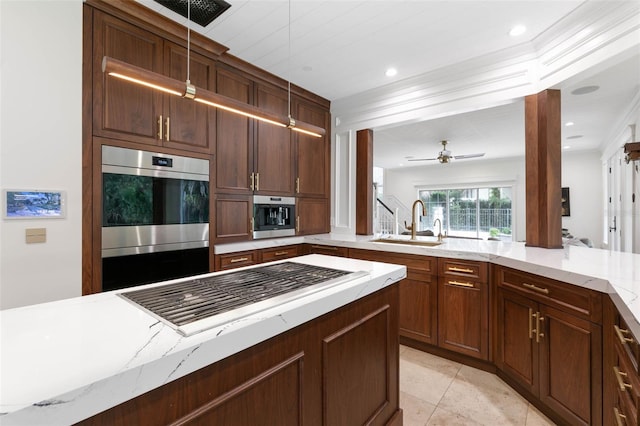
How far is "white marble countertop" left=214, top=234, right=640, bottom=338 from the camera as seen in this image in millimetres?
1297

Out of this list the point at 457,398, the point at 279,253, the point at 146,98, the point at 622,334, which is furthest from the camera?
the point at 279,253

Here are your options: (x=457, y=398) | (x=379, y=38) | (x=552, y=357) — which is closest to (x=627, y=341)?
(x=552, y=357)

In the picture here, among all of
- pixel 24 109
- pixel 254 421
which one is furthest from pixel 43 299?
pixel 254 421

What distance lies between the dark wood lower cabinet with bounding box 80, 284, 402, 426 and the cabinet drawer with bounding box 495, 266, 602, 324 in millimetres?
979

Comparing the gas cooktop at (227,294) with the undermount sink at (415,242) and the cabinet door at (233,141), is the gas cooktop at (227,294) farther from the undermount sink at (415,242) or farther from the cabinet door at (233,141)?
the undermount sink at (415,242)

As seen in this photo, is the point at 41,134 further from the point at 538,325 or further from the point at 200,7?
the point at 538,325

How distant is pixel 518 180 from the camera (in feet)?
25.1

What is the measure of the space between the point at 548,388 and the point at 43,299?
3124 millimetres

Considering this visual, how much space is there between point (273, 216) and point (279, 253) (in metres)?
0.42

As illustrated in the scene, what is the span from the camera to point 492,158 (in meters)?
7.81

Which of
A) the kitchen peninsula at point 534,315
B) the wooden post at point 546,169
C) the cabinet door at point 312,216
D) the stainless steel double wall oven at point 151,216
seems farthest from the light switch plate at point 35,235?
the wooden post at point 546,169

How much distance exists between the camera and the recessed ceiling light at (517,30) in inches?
91.6

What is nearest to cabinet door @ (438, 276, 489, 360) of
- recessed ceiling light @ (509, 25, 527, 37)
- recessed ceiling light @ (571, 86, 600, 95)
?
recessed ceiling light @ (509, 25, 527, 37)

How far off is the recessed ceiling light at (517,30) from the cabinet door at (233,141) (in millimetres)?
2379
